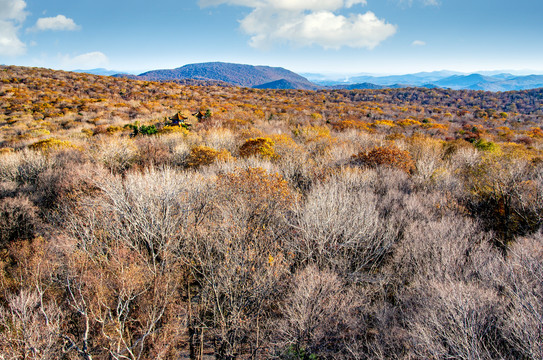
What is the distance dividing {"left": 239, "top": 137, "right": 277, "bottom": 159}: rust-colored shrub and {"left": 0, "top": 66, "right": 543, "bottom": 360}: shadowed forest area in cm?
22

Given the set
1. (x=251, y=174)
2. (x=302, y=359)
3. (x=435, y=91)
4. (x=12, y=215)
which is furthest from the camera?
(x=435, y=91)

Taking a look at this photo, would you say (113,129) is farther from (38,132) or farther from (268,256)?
(268,256)

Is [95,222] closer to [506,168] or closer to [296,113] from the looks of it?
[506,168]

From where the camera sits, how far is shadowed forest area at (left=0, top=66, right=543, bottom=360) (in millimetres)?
8094

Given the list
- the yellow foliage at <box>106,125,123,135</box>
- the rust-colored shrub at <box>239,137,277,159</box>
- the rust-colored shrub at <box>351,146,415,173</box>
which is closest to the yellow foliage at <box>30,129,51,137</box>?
the yellow foliage at <box>106,125,123,135</box>

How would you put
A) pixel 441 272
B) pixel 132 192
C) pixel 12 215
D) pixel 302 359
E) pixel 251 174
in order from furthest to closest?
pixel 12 215 < pixel 251 174 < pixel 132 192 < pixel 441 272 < pixel 302 359

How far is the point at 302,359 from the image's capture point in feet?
29.2

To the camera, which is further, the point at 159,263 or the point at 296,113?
the point at 296,113

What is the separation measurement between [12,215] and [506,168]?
31100mm

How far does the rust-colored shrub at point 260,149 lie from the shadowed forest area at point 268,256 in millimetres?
218

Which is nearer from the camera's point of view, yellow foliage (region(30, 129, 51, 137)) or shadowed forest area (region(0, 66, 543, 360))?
shadowed forest area (region(0, 66, 543, 360))

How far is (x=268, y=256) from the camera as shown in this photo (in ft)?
34.3

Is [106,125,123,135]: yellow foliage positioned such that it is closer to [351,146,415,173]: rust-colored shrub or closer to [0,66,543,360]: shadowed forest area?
[0,66,543,360]: shadowed forest area

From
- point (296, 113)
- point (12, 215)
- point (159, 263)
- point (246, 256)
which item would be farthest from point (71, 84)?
point (246, 256)
